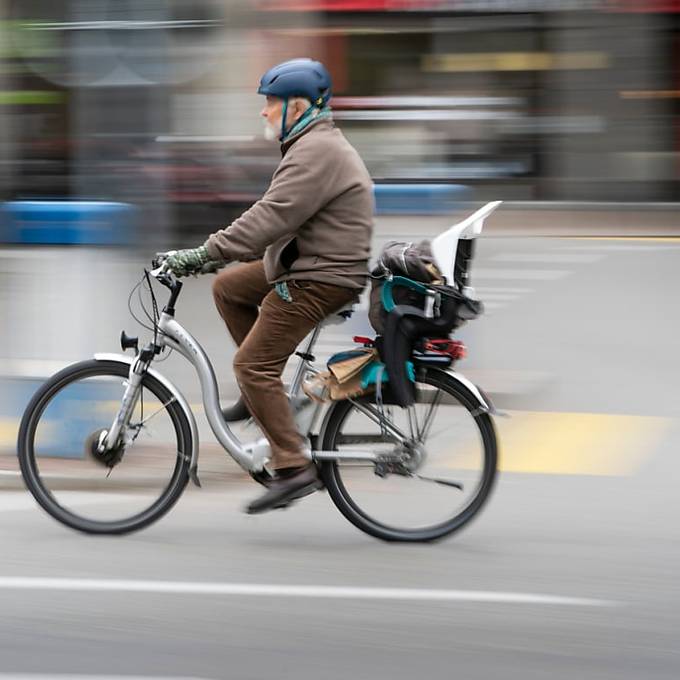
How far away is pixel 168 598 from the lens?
14.0ft

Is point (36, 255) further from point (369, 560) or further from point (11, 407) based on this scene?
point (369, 560)

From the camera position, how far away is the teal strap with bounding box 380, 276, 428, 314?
4695 mm

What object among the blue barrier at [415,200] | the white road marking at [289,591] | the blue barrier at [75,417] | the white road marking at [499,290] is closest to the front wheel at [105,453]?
the blue barrier at [75,417]

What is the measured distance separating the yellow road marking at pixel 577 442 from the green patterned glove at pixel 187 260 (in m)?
2.12

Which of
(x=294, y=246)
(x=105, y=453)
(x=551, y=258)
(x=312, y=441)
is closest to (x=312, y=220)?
(x=294, y=246)

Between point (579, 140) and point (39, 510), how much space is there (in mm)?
13549

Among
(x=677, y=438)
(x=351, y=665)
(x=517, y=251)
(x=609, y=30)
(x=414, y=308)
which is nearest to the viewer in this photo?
(x=351, y=665)

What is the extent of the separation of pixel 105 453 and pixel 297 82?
145cm

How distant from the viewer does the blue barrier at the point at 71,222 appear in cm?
588

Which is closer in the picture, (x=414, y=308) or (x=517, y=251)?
(x=414, y=308)

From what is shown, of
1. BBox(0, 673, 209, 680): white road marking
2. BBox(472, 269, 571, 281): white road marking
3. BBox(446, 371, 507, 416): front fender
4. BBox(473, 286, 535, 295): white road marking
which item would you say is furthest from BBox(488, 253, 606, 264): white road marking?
BBox(0, 673, 209, 680): white road marking

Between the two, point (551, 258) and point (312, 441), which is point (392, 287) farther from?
point (551, 258)

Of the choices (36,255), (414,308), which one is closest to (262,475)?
(414,308)

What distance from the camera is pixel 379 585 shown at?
4.43 m
